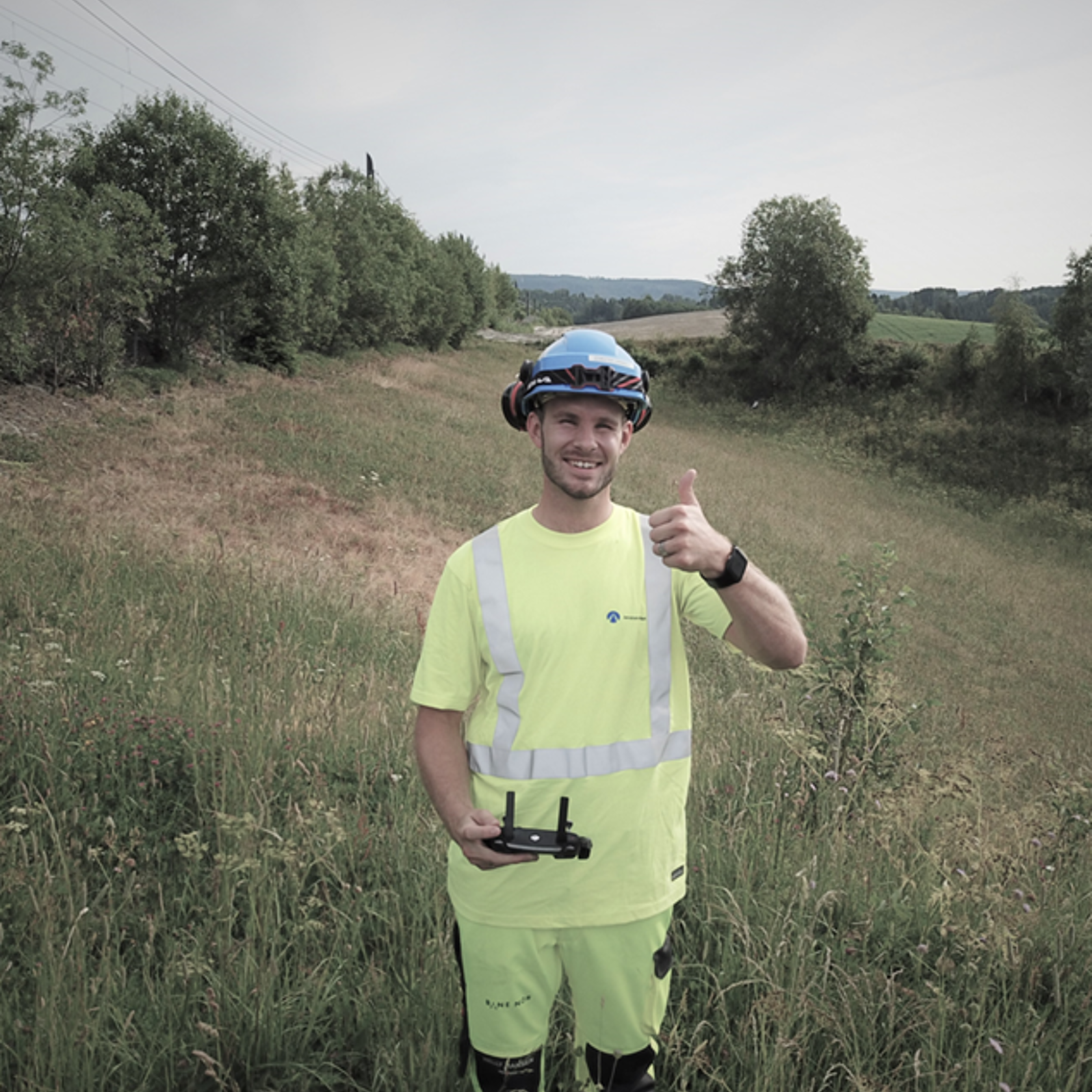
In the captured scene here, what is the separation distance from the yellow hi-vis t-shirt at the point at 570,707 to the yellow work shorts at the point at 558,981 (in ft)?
0.20

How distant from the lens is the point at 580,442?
1959mm

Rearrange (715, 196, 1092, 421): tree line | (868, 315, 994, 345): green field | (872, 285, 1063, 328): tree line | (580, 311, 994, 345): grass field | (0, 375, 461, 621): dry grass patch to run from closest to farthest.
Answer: (0, 375, 461, 621): dry grass patch, (715, 196, 1092, 421): tree line, (868, 315, 994, 345): green field, (580, 311, 994, 345): grass field, (872, 285, 1063, 328): tree line

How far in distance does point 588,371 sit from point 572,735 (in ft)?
3.07

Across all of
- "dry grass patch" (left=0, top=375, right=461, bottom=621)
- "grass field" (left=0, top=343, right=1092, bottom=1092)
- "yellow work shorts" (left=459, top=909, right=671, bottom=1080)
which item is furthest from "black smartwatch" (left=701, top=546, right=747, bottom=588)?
"dry grass patch" (left=0, top=375, right=461, bottom=621)

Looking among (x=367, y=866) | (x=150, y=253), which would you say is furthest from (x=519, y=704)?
(x=150, y=253)

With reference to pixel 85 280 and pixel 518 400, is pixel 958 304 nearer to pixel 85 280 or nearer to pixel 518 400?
pixel 85 280

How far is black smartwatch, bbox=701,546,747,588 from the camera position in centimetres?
174

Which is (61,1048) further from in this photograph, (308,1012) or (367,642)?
(367,642)

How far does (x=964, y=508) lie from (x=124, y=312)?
91.9ft

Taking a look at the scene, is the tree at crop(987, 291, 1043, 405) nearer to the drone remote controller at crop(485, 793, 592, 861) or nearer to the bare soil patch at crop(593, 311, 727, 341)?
the bare soil patch at crop(593, 311, 727, 341)

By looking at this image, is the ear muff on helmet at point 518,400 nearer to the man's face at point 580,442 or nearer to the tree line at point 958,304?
the man's face at point 580,442

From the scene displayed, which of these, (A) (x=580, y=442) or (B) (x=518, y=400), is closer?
(A) (x=580, y=442)

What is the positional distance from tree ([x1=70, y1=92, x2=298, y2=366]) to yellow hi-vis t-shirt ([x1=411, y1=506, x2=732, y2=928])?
19788 millimetres

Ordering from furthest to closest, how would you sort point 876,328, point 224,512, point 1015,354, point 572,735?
point 876,328 → point 1015,354 → point 224,512 → point 572,735
